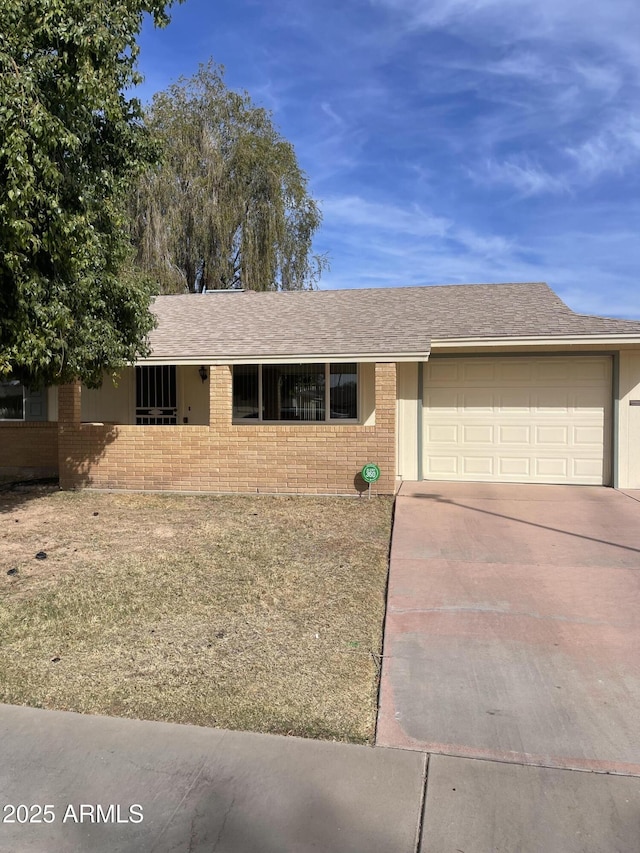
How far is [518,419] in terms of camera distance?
11.2 m

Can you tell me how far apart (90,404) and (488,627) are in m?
10.6

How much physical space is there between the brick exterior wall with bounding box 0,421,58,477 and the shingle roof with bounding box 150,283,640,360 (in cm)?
336

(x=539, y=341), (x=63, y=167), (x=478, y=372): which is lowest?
(x=478, y=372)

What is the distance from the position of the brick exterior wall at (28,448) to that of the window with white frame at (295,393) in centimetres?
413

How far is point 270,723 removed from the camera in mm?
3338

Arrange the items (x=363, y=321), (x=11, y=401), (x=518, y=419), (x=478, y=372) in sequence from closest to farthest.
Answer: (x=518, y=419) < (x=478, y=372) < (x=363, y=321) < (x=11, y=401)

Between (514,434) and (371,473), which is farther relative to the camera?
(514,434)

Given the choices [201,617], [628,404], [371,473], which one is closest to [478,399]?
[628,404]

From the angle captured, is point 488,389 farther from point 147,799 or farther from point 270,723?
point 147,799

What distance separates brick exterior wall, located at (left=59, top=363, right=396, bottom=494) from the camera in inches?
393

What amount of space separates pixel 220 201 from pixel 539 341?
16.6m

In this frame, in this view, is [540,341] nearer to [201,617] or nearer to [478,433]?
[478,433]

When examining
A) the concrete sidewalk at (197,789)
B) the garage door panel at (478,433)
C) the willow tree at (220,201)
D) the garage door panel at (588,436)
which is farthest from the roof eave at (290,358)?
the willow tree at (220,201)

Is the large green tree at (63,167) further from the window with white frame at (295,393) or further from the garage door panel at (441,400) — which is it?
the garage door panel at (441,400)
